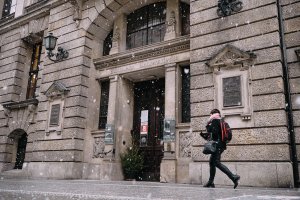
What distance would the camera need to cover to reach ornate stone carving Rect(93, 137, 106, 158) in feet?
38.6

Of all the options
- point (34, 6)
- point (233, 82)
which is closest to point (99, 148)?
point (233, 82)

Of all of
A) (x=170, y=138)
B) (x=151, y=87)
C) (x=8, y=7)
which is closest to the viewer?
(x=170, y=138)

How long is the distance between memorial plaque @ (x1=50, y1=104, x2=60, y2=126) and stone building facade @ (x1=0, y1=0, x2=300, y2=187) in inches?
1.9

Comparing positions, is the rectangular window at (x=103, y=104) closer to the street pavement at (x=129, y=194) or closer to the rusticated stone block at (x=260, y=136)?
the rusticated stone block at (x=260, y=136)

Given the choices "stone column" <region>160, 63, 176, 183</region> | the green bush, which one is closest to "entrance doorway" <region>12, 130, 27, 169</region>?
the green bush

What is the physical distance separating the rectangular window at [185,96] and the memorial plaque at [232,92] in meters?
2.15

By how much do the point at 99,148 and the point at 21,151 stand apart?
5.48 meters

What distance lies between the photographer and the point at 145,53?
11.5 metres

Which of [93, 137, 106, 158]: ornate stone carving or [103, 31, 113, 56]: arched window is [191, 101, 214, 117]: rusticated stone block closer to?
[93, 137, 106, 158]: ornate stone carving

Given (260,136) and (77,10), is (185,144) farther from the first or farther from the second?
(77,10)

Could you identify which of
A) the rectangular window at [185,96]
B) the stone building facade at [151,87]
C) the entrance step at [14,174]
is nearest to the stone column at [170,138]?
the stone building facade at [151,87]

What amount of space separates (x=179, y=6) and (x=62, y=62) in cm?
595

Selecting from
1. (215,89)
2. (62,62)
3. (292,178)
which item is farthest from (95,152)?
(292,178)

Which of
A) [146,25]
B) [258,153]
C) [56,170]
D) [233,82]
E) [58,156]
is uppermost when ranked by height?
[146,25]
